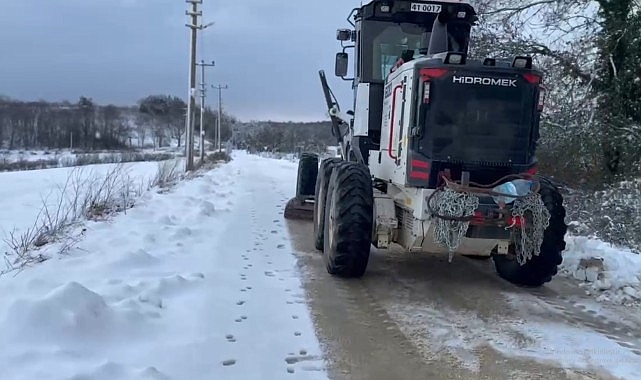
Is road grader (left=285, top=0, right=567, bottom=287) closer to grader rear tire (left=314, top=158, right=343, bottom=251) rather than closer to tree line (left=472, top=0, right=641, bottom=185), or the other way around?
grader rear tire (left=314, top=158, right=343, bottom=251)

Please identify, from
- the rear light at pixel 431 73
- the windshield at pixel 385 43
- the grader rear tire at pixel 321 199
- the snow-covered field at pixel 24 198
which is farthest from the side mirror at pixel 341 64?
the snow-covered field at pixel 24 198

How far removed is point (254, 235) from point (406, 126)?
4117 mm

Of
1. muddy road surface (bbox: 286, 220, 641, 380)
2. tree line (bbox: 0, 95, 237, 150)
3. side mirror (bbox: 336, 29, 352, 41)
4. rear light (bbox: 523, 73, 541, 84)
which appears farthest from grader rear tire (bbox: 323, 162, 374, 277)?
tree line (bbox: 0, 95, 237, 150)

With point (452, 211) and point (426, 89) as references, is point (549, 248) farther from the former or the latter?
point (426, 89)

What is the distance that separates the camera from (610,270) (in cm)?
721

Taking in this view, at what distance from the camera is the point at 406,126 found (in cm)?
650

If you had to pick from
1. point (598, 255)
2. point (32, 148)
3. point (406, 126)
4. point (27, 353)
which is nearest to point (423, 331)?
point (406, 126)

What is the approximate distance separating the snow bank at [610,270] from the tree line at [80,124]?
94365 millimetres

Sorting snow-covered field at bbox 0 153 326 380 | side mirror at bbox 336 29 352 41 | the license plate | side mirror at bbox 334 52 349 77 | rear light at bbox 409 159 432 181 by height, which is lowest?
snow-covered field at bbox 0 153 326 380

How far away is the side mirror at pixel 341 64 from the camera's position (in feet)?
29.0

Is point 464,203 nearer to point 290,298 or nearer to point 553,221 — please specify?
point 553,221

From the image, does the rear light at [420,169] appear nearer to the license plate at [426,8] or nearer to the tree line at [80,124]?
the license plate at [426,8]

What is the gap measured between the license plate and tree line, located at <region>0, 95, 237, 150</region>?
307 ft

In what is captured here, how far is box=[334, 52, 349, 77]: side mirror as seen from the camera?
29.0ft
